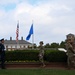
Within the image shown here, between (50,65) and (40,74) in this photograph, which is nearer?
(40,74)

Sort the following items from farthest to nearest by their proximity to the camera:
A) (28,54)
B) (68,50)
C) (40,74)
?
(28,54), (68,50), (40,74)

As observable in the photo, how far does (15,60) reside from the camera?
78.1 feet

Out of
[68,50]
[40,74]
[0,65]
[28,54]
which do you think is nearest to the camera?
[40,74]

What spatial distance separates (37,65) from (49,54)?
1.21 m

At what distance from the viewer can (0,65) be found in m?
21.5

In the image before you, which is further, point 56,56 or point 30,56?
point 30,56

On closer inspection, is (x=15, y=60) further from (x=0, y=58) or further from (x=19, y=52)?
(x=0, y=58)

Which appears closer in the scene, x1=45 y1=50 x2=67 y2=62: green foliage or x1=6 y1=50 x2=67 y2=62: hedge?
x1=45 y1=50 x2=67 y2=62: green foliage

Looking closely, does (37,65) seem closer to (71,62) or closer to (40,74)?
(71,62)

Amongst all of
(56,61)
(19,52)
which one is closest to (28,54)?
(19,52)

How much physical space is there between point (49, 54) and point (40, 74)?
811 centimetres

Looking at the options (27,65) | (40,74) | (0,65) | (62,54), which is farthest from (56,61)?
(40,74)

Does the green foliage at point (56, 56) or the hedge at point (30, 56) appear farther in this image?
the hedge at point (30, 56)

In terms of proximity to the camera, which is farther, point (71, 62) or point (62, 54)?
point (62, 54)
